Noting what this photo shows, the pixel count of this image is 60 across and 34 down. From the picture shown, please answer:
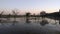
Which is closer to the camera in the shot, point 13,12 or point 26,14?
point 13,12

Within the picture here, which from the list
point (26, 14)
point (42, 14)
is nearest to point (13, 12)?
point (26, 14)

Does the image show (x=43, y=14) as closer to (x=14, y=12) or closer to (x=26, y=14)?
(x=26, y=14)

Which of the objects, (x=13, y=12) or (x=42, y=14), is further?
(x=42, y=14)

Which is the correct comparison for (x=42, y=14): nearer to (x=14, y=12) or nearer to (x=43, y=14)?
(x=43, y=14)

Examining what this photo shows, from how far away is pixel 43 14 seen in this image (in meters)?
99.0

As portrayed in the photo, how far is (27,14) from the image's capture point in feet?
322

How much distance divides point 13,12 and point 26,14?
11.5 m

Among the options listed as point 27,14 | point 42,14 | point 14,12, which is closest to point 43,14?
point 42,14

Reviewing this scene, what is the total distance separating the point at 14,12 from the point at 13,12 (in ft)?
2.53

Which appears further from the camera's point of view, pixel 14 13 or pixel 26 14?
pixel 26 14

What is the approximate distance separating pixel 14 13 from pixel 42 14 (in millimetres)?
22892

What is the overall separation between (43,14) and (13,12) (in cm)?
2475

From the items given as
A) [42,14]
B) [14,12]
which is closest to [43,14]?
[42,14]

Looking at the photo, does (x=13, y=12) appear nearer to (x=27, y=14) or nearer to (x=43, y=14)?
(x=27, y=14)
